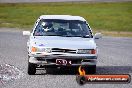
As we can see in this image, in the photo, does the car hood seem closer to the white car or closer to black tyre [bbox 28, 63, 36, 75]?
the white car

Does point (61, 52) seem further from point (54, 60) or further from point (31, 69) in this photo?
point (31, 69)

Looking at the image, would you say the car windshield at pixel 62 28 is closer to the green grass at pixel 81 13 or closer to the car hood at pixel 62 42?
the car hood at pixel 62 42

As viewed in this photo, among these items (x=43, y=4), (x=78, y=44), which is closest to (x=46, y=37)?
(x=78, y=44)

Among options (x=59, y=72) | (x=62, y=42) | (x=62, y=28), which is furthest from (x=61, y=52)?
(x=62, y=28)

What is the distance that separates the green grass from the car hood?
23705mm

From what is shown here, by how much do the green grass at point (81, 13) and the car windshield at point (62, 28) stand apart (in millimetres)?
22609

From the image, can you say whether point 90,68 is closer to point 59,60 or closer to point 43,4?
point 59,60

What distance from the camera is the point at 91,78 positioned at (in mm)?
8555

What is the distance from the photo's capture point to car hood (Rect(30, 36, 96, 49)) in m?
13.2

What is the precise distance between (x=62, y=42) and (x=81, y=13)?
105ft

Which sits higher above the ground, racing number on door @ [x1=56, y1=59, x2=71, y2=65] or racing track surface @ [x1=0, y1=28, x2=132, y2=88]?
racing number on door @ [x1=56, y1=59, x2=71, y2=65]

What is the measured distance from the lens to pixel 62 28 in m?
14.7

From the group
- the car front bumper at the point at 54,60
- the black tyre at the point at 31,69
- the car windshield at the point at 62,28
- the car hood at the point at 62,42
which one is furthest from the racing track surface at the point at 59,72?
the car windshield at the point at 62,28

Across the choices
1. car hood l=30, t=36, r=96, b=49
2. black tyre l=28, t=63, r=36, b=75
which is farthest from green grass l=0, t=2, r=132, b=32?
black tyre l=28, t=63, r=36, b=75
